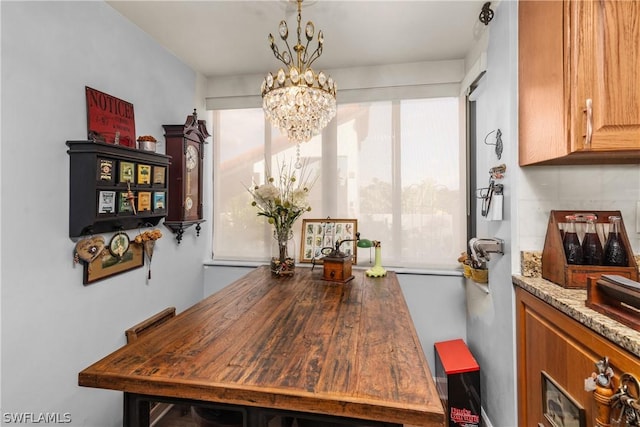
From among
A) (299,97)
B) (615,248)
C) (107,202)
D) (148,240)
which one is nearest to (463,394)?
(615,248)

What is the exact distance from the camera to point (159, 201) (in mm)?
2111

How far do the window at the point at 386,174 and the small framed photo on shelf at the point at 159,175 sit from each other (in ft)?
2.66

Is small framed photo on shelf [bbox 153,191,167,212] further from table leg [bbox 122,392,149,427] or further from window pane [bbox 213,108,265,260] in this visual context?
table leg [bbox 122,392,149,427]

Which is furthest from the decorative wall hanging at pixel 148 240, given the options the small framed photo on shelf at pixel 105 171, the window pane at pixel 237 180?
the window pane at pixel 237 180

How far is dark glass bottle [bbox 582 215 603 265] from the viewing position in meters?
1.39

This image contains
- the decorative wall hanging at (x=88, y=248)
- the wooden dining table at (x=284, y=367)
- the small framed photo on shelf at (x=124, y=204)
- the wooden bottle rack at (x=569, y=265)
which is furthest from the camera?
the small framed photo on shelf at (x=124, y=204)

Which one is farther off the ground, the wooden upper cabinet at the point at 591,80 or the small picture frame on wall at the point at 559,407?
the wooden upper cabinet at the point at 591,80

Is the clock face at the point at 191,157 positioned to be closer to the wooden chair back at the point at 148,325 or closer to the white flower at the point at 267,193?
the white flower at the point at 267,193

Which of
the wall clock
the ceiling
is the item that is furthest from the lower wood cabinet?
the wall clock

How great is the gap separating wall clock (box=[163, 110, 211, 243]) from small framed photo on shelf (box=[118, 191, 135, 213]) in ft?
1.84

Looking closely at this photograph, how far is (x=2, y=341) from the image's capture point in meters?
1.29

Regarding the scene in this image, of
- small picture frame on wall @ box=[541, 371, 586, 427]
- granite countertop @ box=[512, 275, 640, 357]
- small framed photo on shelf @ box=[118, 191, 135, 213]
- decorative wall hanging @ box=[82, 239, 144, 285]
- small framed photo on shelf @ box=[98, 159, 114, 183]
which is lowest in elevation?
small picture frame on wall @ box=[541, 371, 586, 427]

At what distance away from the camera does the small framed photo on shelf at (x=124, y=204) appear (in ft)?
5.72

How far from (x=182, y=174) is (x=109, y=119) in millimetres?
652
